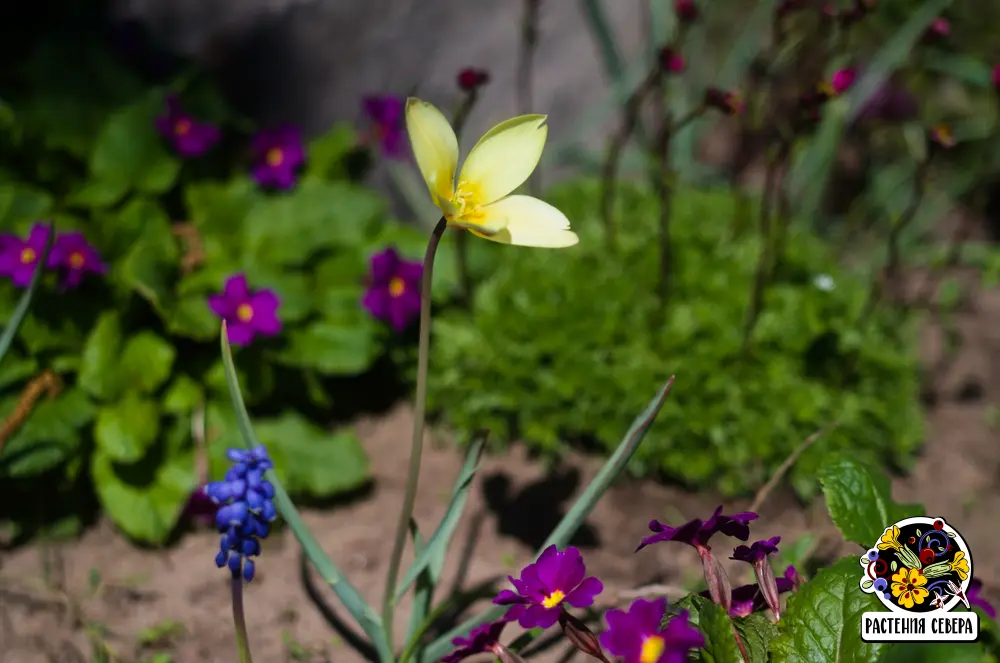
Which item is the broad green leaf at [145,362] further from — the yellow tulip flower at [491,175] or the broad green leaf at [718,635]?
the broad green leaf at [718,635]

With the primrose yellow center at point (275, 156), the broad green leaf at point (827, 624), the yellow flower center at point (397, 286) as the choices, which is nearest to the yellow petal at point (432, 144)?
the broad green leaf at point (827, 624)

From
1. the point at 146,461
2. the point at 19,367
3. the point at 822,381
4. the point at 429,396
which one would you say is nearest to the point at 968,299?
the point at 822,381

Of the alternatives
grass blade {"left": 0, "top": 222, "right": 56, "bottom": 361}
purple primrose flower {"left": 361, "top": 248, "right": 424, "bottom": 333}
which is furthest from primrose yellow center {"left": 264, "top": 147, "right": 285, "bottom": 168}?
grass blade {"left": 0, "top": 222, "right": 56, "bottom": 361}

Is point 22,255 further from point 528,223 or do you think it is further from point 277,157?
point 528,223

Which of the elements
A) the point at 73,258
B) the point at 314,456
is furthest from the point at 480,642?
the point at 73,258

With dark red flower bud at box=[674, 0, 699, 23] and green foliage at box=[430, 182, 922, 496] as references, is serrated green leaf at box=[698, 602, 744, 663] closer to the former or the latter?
green foliage at box=[430, 182, 922, 496]

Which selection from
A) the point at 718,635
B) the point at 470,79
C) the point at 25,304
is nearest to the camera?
the point at 718,635
